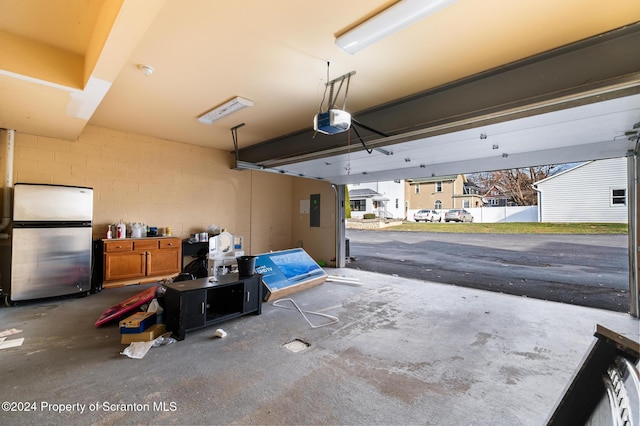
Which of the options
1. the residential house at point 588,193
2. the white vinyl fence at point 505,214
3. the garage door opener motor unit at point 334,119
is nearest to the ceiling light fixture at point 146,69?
the garage door opener motor unit at point 334,119

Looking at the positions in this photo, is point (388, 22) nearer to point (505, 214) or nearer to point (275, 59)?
point (275, 59)

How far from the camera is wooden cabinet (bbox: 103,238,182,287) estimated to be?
→ 16.6 ft

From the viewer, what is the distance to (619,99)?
2.55m

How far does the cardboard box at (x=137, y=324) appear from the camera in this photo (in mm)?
2893

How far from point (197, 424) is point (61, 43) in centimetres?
390

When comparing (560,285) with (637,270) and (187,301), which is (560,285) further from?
(187,301)

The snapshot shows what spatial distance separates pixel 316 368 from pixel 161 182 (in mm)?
5647

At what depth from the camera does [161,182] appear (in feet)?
20.4

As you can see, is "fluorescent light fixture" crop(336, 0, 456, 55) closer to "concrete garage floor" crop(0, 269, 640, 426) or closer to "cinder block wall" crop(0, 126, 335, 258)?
"concrete garage floor" crop(0, 269, 640, 426)

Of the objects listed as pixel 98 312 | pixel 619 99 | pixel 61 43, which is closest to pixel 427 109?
pixel 619 99

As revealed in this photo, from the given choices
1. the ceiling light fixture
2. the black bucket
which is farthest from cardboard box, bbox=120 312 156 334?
the ceiling light fixture

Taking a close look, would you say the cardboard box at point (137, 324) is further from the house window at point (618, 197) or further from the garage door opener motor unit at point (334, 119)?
the house window at point (618, 197)


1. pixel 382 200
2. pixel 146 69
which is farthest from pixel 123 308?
pixel 382 200

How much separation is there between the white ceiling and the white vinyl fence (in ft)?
50.8
